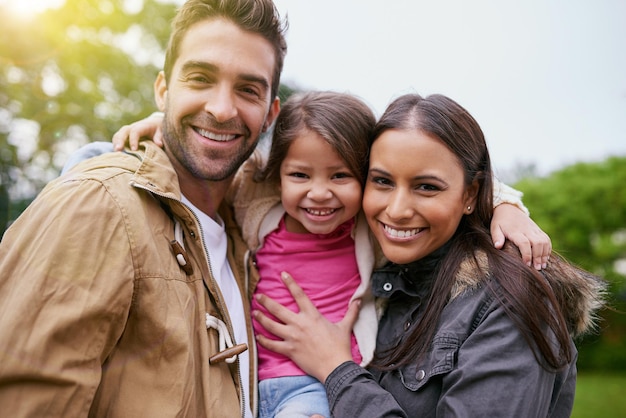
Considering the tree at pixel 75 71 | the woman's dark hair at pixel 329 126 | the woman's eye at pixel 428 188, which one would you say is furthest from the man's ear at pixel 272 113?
the tree at pixel 75 71

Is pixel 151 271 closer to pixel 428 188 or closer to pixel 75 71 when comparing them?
pixel 428 188

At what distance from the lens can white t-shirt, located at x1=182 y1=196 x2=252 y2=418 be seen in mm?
2594

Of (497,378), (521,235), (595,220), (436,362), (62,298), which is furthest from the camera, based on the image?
(595,220)

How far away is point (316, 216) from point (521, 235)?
110 centimetres

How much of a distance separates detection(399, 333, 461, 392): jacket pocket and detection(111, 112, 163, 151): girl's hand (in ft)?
5.46

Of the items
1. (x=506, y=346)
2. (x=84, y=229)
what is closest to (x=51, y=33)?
(x=84, y=229)

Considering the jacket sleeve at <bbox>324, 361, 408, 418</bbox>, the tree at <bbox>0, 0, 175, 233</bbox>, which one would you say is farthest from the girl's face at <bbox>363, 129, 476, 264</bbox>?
the tree at <bbox>0, 0, 175, 233</bbox>

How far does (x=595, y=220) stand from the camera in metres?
12.8

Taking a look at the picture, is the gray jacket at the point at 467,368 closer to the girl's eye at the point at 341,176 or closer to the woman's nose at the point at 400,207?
the woman's nose at the point at 400,207

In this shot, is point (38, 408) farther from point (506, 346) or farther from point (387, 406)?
point (506, 346)

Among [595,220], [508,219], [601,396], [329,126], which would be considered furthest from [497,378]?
[595,220]

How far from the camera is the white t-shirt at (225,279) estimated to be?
2.59m

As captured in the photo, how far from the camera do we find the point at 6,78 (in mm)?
10500

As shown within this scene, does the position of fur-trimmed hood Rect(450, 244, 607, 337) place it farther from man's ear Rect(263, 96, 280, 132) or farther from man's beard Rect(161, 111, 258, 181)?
man's ear Rect(263, 96, 280, 132)
